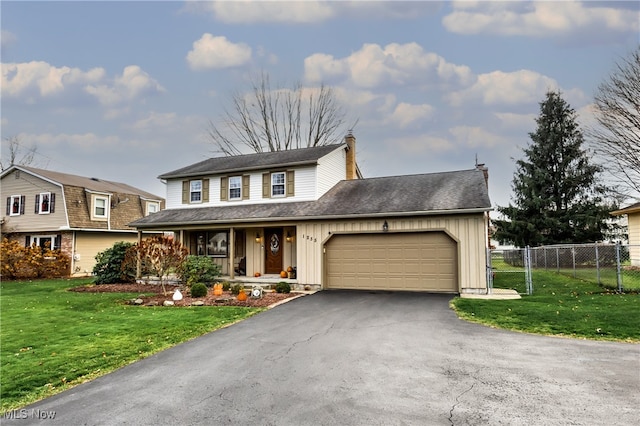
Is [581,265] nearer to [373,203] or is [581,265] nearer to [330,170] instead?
[373,203]

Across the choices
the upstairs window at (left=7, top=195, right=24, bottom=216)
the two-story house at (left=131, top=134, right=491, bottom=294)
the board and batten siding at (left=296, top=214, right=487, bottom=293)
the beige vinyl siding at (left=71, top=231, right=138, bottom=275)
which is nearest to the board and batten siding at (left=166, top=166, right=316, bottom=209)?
the two-story house at (left=131, top=134, right=491, bottom=294)

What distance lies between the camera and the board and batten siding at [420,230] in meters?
12.4

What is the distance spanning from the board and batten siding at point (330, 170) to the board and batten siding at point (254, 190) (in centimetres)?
39

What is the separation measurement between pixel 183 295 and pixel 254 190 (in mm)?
6056

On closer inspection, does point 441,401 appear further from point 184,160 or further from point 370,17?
point 184,160

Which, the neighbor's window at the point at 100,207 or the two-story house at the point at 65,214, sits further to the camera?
the neighbor's window at the point at 100,207

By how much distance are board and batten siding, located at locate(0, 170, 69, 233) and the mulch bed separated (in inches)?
345

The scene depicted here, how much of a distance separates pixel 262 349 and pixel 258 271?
1037 cm

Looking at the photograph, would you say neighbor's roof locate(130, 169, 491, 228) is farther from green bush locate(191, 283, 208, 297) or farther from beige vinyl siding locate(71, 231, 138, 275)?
beige vinyl siding locate(71, 231, 138, 275)

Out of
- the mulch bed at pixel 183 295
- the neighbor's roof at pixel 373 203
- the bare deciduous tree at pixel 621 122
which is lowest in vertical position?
the mulch bed at pixel 183 295

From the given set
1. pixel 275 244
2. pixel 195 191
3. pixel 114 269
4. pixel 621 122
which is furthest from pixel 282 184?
pixel 621 122

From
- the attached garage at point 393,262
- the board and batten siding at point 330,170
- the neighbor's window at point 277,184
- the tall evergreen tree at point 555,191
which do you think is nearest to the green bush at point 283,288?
the attached garage at point 393,262

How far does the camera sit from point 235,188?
18.1 meters

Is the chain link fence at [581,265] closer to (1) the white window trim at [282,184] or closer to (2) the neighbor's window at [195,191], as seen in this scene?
(1) the white window trim at [282,184]
